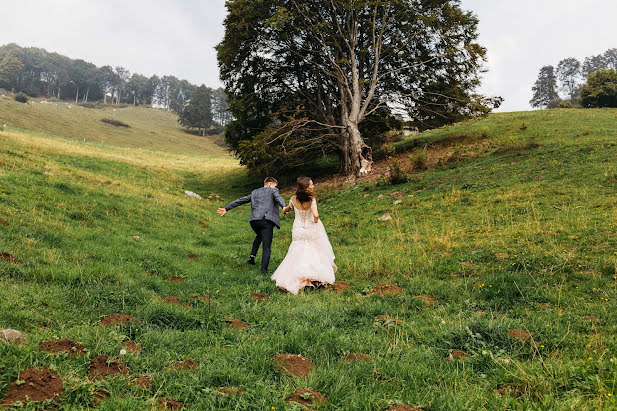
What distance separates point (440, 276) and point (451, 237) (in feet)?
10.2

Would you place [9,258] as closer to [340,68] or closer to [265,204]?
[265,204]

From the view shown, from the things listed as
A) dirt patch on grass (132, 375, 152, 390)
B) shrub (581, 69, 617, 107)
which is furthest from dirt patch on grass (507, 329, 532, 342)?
shrub (581, 69, 617, 107)

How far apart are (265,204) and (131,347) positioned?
530 centimetres

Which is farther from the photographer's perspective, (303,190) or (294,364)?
(303,190)

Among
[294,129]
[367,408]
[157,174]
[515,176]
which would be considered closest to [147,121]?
[157,174]

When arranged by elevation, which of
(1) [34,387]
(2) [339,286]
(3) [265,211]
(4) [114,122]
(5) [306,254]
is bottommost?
(2) [339,286]

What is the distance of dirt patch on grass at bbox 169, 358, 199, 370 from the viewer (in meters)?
3.63

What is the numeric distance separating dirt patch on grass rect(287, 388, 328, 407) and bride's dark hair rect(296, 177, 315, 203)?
16.7 feet

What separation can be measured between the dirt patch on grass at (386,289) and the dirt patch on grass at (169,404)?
426 cm

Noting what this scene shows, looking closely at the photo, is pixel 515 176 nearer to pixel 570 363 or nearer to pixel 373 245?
pixel 373 245

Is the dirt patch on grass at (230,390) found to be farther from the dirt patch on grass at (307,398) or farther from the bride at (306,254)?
the bride at (306,254)

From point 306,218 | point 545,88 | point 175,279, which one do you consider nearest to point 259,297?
point 175,279

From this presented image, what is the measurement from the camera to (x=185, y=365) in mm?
3684

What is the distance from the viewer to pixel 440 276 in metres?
7.49
